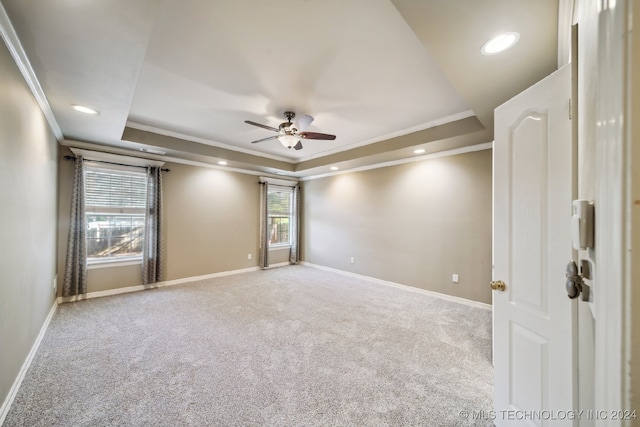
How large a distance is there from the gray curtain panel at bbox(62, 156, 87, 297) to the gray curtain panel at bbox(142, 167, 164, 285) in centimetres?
77

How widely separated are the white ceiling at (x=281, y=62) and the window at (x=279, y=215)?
2714mm

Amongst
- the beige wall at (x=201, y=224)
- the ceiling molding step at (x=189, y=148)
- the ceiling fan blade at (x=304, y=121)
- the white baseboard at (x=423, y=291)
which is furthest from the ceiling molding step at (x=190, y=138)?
the white baseboard at (x=423, y=291)

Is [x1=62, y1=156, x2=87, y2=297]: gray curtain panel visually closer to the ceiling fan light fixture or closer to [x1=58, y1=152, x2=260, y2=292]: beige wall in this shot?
[x1=58, y1=152, x2=260, y2=292]: beige wall

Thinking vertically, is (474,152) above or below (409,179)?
above

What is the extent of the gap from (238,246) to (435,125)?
448cm

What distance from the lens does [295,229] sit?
21.5ft

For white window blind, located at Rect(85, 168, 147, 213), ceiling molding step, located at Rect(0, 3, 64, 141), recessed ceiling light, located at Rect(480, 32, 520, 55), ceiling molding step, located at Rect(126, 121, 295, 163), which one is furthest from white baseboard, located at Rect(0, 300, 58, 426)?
recessed ceiling light, located at Rect(480, 32, 520, 55)

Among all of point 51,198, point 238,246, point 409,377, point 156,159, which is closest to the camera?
point 409,377

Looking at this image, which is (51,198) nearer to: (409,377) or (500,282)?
(409,377)

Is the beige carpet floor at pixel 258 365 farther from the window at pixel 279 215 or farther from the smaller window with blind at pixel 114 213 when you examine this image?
the window at pixel 279 215

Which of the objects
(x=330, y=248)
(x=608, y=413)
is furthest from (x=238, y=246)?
(x=608, y=413)

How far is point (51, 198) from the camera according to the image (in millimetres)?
3191

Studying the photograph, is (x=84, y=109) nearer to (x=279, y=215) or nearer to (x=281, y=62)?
(x=281, y=62)

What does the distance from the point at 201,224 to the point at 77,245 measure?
1.82 metres
